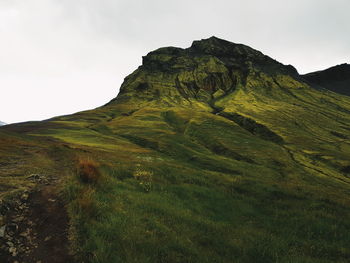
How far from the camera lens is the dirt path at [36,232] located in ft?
27.6

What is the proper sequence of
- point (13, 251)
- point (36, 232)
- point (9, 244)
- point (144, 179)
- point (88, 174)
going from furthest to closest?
point (144, 179) → point (88, 174) → point (36, 232) → point (9, 244) → point (13, 251)

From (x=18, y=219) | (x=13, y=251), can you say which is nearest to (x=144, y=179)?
(x=18, y=219)

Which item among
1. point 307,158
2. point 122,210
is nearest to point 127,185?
point 122,210

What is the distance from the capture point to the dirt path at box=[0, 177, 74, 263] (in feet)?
27.6

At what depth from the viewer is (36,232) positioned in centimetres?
977

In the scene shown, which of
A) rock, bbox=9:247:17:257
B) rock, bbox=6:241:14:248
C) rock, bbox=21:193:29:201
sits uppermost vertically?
rock, bbox=21:193:29:201

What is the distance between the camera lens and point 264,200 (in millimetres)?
19609

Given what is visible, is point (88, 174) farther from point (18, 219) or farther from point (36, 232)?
point (36, 232)

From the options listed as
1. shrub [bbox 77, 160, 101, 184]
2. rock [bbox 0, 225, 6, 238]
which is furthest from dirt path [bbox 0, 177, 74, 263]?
shrub [bbox 77, 160, 101, 184]

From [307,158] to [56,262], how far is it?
307ft

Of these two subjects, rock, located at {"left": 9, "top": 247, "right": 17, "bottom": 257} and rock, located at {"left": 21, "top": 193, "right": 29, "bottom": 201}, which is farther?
rock, located at {"left": 21, "top": 193, "right": 29, "bottom": 201}

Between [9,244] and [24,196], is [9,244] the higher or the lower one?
the lower one

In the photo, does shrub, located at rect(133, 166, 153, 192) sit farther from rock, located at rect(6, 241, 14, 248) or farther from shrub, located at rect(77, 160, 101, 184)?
rock, located at rect(6, 241, 14, 248)

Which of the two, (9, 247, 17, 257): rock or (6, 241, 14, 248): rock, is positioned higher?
(6, 241, 14, 248): rock
